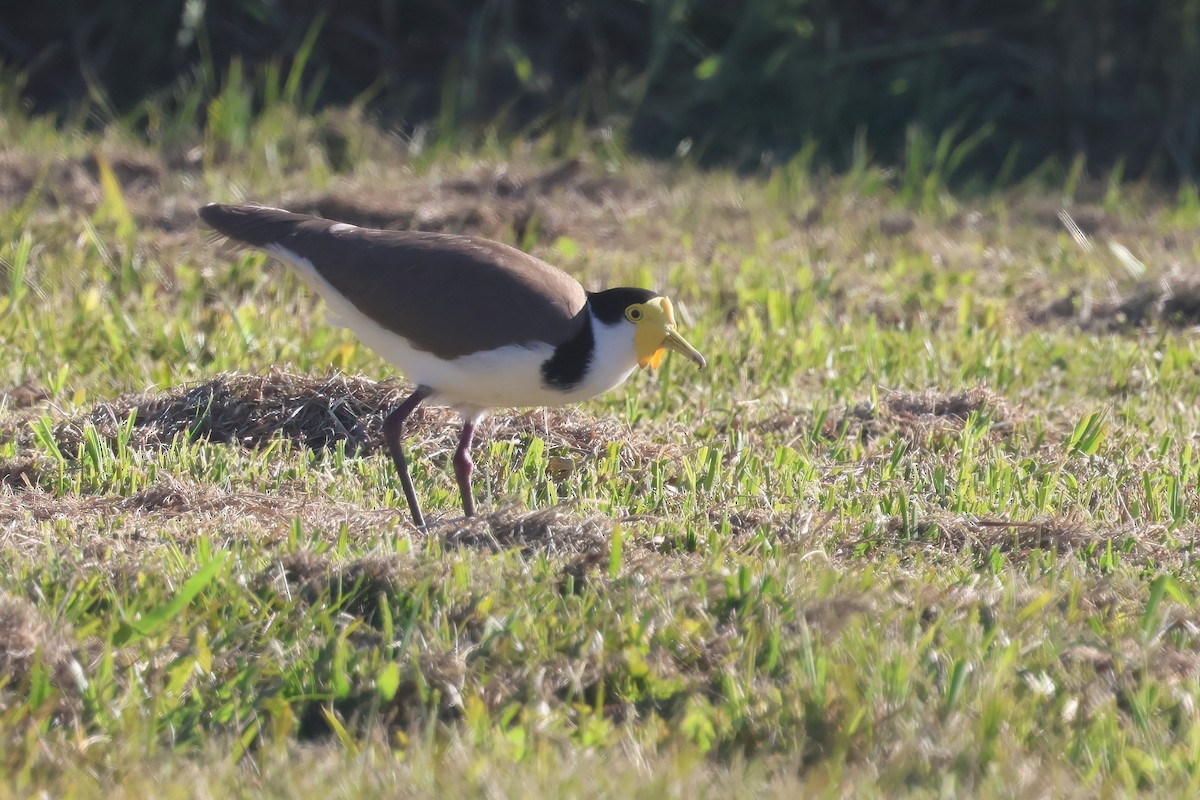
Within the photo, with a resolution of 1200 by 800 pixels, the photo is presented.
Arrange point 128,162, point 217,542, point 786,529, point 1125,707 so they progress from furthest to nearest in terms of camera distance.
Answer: point 128,162
point 786,529
point 217,542
point 1125,707

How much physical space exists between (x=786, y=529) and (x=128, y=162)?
18.7 ft

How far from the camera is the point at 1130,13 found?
1142 cm

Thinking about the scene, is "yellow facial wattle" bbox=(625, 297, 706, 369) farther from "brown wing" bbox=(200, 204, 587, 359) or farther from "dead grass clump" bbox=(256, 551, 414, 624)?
"dead grass clump" bbox=(256, 551, 414, 624)

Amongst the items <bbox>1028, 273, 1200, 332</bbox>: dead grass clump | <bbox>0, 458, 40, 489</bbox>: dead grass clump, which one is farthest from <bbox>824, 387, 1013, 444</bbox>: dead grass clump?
<bbox>0, 458, 40, 489</bbox>: dead grass clump

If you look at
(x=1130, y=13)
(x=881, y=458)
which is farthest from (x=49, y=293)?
(x=1130, y=13)

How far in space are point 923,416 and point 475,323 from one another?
6.39ft

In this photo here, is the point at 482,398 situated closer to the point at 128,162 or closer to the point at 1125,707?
the point at 1125,707

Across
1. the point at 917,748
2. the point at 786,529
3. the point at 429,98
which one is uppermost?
the point at 917,748

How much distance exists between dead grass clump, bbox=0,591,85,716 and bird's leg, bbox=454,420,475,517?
4.67ft

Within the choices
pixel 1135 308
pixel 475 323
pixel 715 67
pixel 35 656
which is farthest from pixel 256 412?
pixel 715 67

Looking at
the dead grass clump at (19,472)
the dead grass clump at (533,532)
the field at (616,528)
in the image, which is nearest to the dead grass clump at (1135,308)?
the field at (616,528)

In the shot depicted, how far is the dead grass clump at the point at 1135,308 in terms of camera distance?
7492 millimetres

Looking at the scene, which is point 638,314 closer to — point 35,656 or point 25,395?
point 35,656

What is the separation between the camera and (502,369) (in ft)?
15.4
